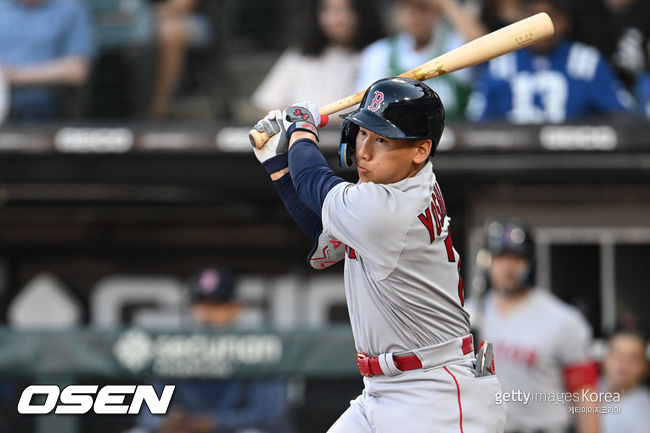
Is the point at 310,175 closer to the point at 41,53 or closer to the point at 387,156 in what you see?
the point at 387,156

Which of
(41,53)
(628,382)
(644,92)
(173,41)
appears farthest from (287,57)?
(628,382)

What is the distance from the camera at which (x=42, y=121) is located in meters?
6.96

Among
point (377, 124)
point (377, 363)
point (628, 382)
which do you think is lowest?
point (628, 382)

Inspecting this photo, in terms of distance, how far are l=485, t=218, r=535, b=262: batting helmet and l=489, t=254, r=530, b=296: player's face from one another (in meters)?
0.03

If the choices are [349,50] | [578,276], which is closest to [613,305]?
[578,276]

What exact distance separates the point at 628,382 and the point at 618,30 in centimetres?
253

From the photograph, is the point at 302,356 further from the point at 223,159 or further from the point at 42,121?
the point at 42,121

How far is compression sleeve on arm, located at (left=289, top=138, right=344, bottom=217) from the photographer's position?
123 inches

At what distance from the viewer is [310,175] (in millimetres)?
3146

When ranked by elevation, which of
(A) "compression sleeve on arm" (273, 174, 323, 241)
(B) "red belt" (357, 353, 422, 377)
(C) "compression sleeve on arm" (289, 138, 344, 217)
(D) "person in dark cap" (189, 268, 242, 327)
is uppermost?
(C) "compression sleeve on arm" (289, 138, 344, 217)

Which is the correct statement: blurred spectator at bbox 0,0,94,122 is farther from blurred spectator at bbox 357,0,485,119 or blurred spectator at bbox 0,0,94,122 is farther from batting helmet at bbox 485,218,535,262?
batting helmet at bbox 485,218,535,262

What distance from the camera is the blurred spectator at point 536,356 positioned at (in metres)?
5.16

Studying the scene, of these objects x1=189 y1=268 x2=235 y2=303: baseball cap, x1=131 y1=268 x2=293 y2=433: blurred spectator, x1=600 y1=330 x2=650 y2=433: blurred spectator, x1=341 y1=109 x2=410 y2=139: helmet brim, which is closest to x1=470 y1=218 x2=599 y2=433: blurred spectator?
x1=600 y1=330 x2=650 y2=433: blurred spectator

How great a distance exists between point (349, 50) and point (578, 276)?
6.67ft
